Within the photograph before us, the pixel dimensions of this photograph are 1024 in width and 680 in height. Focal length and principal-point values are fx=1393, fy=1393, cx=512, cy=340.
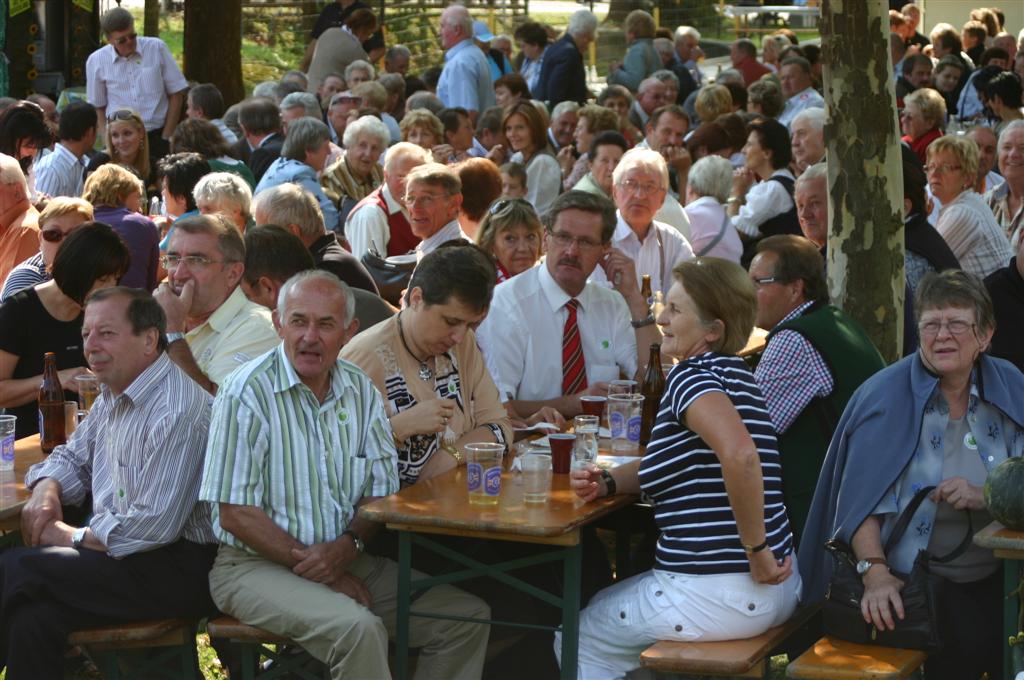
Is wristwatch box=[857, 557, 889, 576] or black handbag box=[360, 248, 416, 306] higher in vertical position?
black handbag box=[360, 248, 416, 306]

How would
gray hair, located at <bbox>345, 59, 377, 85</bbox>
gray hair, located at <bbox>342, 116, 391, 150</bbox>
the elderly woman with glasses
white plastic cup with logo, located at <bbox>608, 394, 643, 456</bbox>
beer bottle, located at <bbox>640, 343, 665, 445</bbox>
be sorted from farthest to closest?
gray hair, located at <bbox>345, 59, 377, 85</bbox> < gray hair, located at <bbox>342, 116, 391, 150</bbox> < the elderly woman with glasses < beer bottle, located at <bbox>640, 343, 665, 445</bbox> < white plastic cup with logo, located at <bbox>608, 394, 643, 456</bbox>

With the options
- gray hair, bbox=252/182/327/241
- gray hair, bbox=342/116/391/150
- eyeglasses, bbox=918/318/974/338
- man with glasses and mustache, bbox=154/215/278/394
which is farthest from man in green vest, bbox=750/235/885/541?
gray hair, bbox=342/116/391/150

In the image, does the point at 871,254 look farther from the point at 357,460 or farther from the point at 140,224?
the point at 140,224

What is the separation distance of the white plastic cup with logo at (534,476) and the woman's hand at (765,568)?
2.20ft

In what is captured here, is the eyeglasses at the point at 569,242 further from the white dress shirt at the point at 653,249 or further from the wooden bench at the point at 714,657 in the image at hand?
the wooden bench at the point at 714,657

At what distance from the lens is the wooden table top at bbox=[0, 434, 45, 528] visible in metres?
4.44

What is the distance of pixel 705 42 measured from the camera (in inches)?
1056

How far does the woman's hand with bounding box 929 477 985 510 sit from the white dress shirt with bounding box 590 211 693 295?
128 inches

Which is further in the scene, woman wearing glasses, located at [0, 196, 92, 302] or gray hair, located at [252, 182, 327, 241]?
gray hair, located at [252, 182, 327, 241]

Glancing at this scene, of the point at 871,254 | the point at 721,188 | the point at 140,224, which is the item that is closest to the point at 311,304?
the point at 871,254

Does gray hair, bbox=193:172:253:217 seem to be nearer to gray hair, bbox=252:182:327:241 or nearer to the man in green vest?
gray hair, bbox=252:182:327:241

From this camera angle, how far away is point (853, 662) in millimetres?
4027

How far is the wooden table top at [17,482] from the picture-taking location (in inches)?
175

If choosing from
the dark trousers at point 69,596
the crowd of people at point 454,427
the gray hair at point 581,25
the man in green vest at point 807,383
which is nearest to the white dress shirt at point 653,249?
the crowd of people at point 454,427
